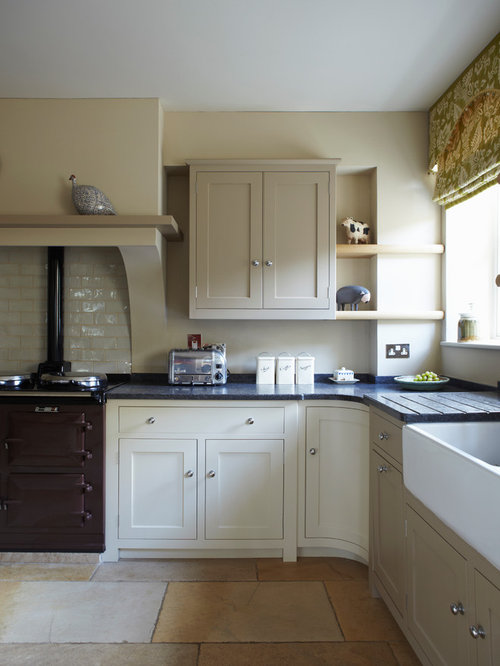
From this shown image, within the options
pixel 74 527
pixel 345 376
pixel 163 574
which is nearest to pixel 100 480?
pixel 74 527

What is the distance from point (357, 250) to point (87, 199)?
1.60 meters

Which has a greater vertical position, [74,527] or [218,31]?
[218,31]

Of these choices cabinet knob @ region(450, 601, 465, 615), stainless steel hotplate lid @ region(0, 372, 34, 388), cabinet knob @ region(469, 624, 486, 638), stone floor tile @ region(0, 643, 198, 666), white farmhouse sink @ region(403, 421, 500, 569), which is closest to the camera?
white farmhouse sink @ region(403, 421, 500, 569)

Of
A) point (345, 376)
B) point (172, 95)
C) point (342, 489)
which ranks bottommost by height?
point (342, 489)

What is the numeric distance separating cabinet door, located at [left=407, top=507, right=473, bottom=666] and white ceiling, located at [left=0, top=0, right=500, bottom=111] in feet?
6.83

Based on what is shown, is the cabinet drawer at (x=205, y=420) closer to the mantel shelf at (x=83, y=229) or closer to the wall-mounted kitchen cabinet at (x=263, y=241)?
the wall-mounted kitchen cabinet at (x=263, y=241)

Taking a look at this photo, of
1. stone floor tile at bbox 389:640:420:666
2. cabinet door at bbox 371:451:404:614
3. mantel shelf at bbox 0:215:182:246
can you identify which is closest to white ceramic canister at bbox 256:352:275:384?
cabinet door at bbox 371:451:404:614

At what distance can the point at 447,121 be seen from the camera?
2.59 m

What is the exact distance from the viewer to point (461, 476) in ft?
3.80

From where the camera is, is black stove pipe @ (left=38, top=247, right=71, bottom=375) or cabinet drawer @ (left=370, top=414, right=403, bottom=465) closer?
A: cabinet drawer @ (left=370, top=414, right=403, bottom=465)

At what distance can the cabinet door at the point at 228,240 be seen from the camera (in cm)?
271

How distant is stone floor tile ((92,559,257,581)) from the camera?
7.40 feet

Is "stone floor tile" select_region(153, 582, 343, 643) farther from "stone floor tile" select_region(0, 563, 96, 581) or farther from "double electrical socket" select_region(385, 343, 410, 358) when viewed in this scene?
"double electrical socket" select_region(385, 343, 410, 358)

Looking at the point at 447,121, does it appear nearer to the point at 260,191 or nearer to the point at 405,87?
the point at 405,87
